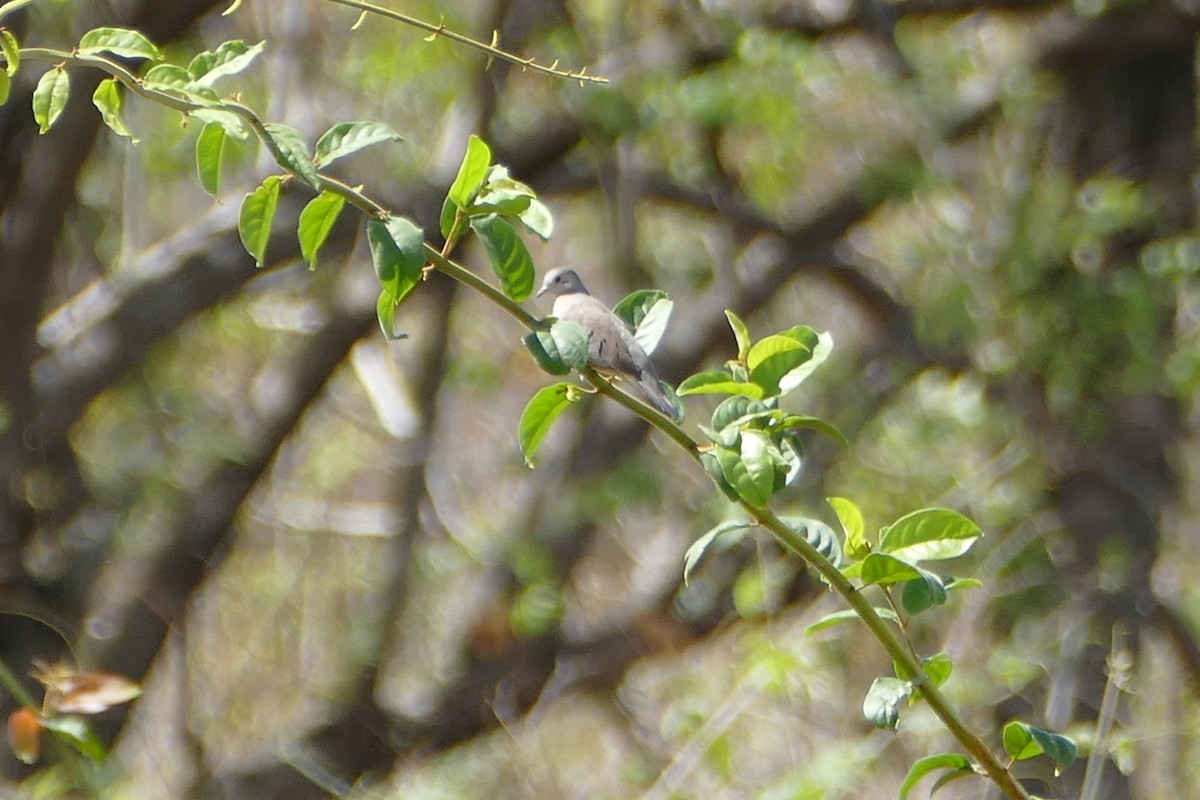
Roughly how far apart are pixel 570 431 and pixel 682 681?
3.71 ft

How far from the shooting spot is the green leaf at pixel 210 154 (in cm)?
135

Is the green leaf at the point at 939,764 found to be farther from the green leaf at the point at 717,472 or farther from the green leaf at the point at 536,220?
the green leaf at the point at 536,220

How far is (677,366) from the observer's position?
547cm

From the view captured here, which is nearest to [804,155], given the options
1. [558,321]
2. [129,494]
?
[129,494]

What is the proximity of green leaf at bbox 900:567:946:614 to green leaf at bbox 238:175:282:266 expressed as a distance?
66 centimetres

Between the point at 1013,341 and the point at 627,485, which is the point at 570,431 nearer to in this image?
the point at 627,485

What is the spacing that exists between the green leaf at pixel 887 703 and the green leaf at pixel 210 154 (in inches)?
30.0

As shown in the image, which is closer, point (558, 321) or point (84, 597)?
point (558, 321)

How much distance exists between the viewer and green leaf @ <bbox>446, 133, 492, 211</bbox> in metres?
1.26

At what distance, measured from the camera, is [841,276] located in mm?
5902

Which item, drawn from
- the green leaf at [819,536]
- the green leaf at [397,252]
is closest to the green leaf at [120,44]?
the green leaf at [397,252]

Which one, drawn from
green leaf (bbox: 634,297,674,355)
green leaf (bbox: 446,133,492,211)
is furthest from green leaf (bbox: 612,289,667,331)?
green leaf (bbox: 446,133,492,211)

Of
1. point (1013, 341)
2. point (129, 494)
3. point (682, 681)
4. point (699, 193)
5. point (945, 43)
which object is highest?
point (945, 43)

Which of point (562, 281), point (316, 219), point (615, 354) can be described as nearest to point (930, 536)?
point (316, 219)
